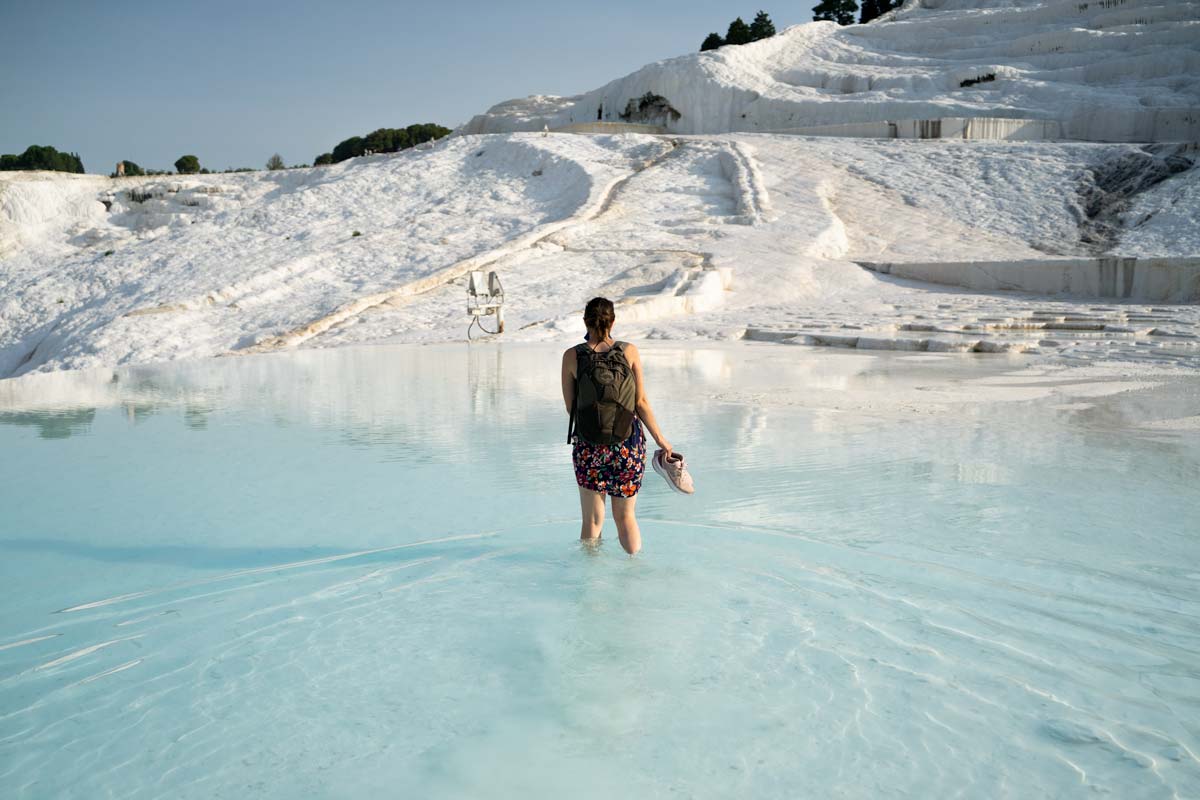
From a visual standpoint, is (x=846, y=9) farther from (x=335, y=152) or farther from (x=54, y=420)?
(x=54, y=420)

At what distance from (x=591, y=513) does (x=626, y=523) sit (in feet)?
0.50

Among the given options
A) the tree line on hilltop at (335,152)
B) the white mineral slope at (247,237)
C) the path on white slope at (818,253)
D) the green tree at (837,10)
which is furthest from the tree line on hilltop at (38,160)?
the green tree at (837,10)

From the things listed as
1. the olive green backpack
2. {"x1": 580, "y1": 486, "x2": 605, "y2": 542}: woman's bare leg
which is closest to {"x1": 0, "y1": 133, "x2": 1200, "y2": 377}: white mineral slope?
{"x1": 580, "y1": 486, "x2": 605, "y2": 542}: woman's bare leg

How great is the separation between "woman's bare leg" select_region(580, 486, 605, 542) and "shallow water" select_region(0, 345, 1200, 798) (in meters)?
0.08

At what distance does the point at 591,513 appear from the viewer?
3387 millimetres

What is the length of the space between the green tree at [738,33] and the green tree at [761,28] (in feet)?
0.99

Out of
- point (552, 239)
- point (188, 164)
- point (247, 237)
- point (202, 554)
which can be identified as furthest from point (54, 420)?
point (188, 164)

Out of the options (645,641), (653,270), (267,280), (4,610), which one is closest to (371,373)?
(4,610)

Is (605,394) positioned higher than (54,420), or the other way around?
(605,394)

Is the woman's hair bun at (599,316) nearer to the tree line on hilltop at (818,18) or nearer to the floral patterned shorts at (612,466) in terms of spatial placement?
the floral patterned shorts at (612,466)

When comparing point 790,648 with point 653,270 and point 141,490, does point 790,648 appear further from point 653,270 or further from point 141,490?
point 653,270

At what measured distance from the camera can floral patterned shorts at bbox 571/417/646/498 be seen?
126 inches

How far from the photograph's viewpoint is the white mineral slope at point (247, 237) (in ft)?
53.0

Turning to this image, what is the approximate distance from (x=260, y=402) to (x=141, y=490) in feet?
8.77
